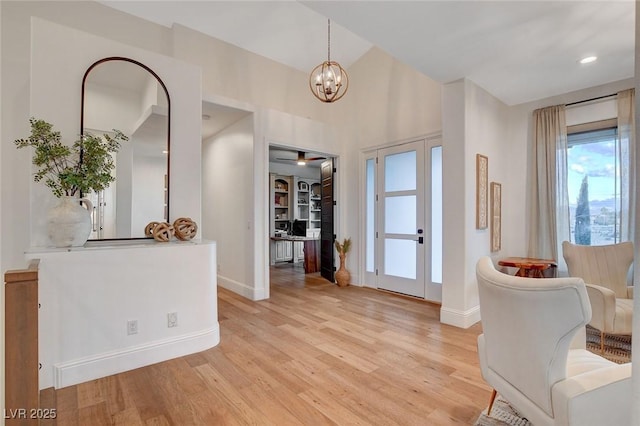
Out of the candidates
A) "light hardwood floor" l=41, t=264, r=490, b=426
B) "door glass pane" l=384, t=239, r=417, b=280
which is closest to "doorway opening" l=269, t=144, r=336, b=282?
"door glass pane" l=384, t=239, r=417, b=280

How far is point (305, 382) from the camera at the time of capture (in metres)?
2.29

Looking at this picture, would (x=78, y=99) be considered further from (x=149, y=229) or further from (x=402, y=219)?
(x=402, y=219)

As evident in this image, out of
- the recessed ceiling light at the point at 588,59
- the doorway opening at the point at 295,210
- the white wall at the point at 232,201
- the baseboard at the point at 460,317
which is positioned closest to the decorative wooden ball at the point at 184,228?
the white wall at the point at 232,201

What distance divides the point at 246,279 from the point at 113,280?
243cm

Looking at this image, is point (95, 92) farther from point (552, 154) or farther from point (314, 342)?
point (552, 154)

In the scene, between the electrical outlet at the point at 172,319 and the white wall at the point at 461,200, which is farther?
the white wall at the point at 461,200

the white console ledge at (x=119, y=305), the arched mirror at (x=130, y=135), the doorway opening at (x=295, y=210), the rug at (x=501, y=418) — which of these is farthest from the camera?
the doorway opening at (x=295, y=210)

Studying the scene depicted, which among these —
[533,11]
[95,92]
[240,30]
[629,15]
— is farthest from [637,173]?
[240,30]

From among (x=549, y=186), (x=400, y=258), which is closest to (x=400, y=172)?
(x=400, y=258)

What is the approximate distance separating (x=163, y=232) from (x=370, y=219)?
11.4ft

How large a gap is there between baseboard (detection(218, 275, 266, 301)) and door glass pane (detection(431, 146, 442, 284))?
2.58 meters

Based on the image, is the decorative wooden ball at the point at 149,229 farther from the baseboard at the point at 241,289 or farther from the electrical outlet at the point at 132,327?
the baseboard at the point at 241,289

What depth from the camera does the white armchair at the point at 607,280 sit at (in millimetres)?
2600

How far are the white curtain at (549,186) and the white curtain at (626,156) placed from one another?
20.0 inches
